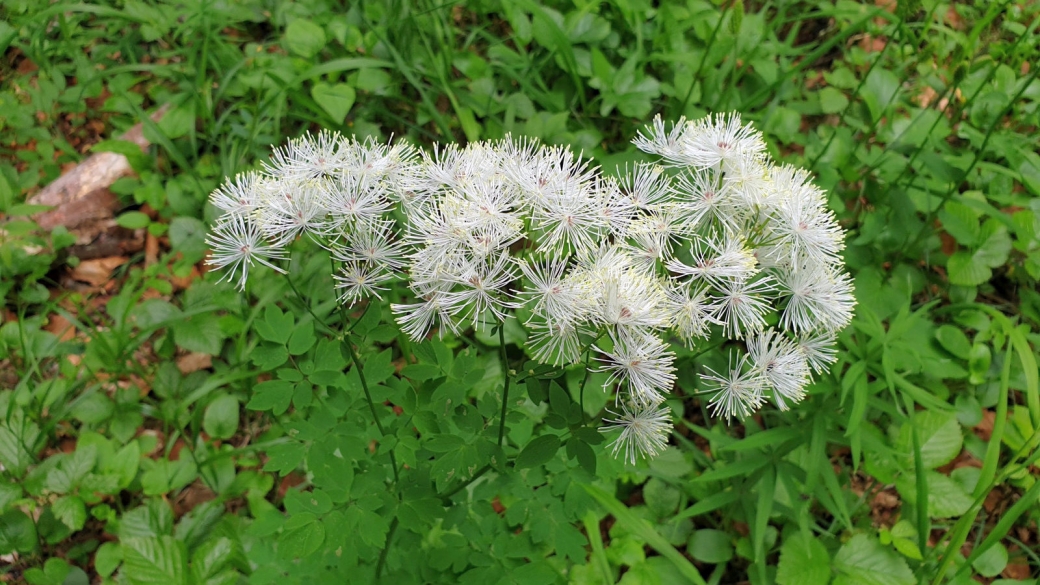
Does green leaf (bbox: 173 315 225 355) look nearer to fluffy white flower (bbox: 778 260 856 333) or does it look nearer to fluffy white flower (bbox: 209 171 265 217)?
fluffy white flower (bbox: 209 171 265 217)

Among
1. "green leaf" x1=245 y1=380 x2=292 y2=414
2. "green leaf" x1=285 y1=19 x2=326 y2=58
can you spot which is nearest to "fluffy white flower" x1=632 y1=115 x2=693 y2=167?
"green leaf" x1=245 y1=380 x2=292 y2=414

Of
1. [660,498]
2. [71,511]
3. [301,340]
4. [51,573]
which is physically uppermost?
[301,340]

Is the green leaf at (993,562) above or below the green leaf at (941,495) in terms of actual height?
below

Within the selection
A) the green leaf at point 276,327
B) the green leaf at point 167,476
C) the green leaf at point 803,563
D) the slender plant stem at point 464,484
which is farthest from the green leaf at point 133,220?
the green leaf at point 803,563

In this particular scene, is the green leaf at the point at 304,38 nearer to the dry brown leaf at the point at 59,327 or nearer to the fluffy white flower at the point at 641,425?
the dry brown leaf at the point at 59,327

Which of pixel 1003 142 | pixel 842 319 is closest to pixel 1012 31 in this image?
pixel 1003 142

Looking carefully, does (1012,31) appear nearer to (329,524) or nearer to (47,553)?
(329,524)

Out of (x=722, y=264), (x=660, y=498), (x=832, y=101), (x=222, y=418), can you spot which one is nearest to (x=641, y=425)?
(x=722, y=264)

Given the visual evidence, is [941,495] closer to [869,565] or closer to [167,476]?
[869,565]
